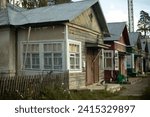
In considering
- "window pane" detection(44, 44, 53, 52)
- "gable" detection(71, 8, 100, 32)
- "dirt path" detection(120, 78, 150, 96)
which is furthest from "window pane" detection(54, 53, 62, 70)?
"dirt path" detection(120, 78, 150, 96)

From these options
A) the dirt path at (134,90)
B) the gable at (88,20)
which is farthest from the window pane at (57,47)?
the dirt path at (134,90)

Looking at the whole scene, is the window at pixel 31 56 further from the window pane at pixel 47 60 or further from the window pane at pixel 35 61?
the window pane at pixel 47 60

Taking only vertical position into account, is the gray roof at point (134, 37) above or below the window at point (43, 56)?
above

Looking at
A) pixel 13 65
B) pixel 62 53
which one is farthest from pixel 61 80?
pixel 13 65

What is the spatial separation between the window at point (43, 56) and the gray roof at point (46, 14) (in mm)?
1325

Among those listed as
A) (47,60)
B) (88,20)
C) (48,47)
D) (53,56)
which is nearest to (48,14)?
(48,47)

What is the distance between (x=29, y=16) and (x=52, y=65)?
11.8 ft

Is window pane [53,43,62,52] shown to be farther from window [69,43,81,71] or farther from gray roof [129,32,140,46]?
gray roof [129,32,140,46]

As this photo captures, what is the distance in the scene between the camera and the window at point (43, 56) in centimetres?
1733

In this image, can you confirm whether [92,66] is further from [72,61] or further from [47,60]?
[47,60]

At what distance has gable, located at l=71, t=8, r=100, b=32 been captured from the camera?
62.9 feet

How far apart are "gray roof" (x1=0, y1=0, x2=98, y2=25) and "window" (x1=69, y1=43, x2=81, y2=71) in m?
1.68

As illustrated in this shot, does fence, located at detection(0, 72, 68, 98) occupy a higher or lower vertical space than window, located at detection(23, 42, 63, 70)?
lower

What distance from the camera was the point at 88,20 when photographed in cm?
2081
